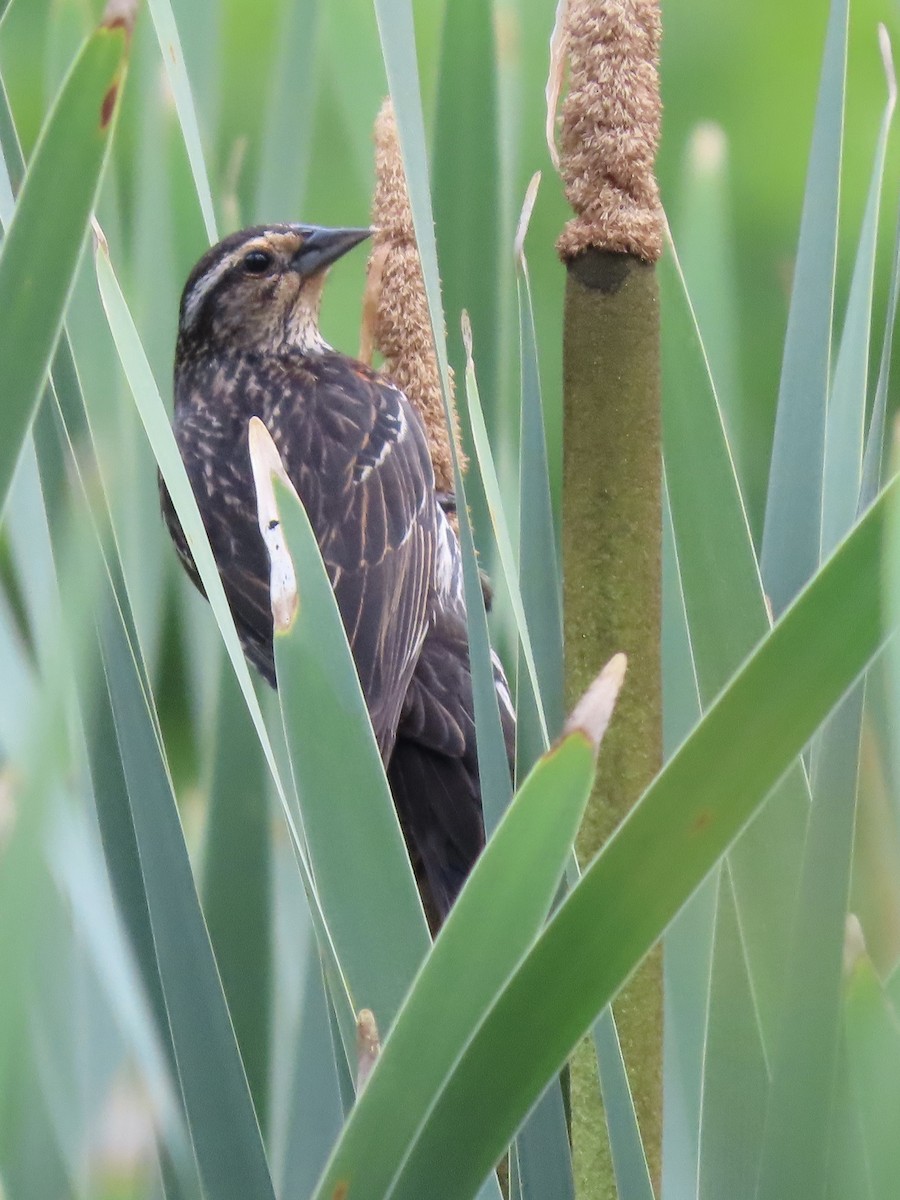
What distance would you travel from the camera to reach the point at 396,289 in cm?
112

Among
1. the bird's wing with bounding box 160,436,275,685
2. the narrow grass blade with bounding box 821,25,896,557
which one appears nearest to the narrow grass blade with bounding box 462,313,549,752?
the narrow grass blade with bounding box 821,25,896,557

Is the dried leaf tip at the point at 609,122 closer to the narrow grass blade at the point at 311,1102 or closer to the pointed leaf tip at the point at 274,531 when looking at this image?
the pointed leaf tip at the point at 274,531

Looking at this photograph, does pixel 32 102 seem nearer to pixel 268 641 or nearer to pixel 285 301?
pixel 285 301

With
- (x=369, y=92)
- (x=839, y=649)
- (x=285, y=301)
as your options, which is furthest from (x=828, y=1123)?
(x=285, y=301)

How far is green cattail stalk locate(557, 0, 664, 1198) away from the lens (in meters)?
0.68

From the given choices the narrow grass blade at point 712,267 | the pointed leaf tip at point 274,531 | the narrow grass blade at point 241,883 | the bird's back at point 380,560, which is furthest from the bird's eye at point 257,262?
the pointed leaf tip at point 274,531

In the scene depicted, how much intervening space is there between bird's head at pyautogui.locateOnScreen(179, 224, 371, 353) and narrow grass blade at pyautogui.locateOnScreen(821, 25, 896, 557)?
3.23 feet

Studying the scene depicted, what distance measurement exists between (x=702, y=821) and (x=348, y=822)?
14 centimetres

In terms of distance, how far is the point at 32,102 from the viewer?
2914mm

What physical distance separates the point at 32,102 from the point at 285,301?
1.37 meters

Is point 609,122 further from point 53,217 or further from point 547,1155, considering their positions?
point 547,1155

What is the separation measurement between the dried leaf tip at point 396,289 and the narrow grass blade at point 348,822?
0.60 m

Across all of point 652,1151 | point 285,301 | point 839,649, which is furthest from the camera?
point 285,301

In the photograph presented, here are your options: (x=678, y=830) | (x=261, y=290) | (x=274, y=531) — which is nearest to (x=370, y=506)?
(x=261, y=290)
